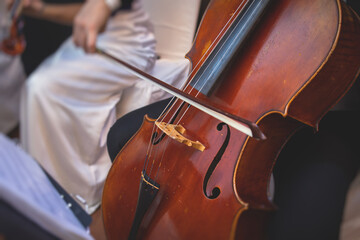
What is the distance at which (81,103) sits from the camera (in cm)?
82

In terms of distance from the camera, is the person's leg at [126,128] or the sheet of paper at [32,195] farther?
the person's leg at [126,128]

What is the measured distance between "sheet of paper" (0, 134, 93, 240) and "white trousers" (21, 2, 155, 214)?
25 cm

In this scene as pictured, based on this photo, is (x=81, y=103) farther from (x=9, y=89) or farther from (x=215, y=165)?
(x=9, y=89)

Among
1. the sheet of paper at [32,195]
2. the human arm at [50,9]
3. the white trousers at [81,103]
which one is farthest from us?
the human arm at [50,9]

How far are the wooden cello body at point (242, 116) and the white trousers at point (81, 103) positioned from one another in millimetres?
287

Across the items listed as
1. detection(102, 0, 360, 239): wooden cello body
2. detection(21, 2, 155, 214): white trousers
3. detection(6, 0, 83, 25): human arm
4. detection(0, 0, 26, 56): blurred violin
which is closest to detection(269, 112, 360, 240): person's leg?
detection(102, 0, 360, 239): wooden cello body

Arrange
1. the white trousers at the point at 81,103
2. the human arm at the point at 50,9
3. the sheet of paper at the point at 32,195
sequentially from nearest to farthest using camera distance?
the sheet of paper at the point at 32,195
the white trousers at the point at 81,103
the human arm at the point at 50,9

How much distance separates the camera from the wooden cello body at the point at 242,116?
1.27ft

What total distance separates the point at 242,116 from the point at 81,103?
1.81 feet

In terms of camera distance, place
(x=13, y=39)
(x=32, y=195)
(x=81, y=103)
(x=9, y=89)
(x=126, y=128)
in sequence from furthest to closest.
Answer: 1. (x=9, y=89)
2. (x=13, y=39)
3. (x=81, y=103)
4. (x=126, y=128)
5. (x=32, y=195)

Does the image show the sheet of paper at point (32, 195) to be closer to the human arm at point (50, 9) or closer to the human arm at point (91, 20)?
the human arm at point (91, 20)

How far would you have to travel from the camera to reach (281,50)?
423 millimetres

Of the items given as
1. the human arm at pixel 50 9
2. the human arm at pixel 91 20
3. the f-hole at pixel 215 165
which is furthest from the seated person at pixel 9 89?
the f-hole at pixel 215 165

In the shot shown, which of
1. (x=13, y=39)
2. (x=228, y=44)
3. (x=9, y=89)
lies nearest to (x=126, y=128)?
(x=228, y=44)
